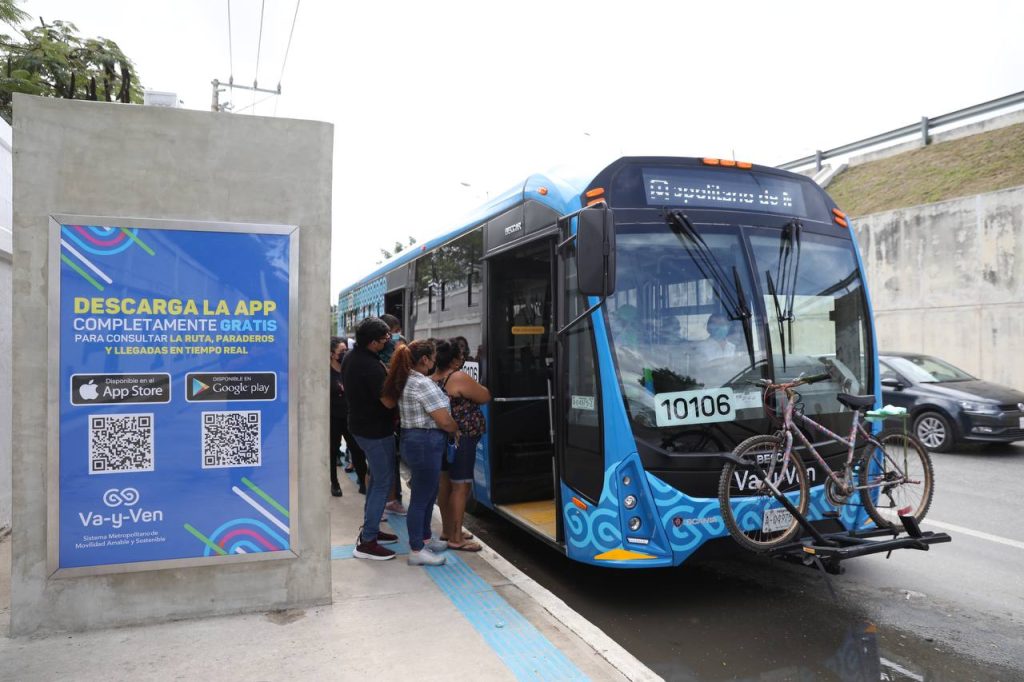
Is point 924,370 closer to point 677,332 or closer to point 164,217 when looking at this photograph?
point 677,332

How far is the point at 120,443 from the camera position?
163 inches

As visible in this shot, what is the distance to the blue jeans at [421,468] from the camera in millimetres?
5410

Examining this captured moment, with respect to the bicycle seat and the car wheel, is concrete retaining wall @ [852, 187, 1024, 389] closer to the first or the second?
the car wheel

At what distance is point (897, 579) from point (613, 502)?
260 centimetres

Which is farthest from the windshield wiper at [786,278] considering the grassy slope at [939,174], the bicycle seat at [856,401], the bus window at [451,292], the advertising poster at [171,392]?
the grassy slope at [939,174]

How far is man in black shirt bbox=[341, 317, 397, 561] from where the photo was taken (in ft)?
18.3

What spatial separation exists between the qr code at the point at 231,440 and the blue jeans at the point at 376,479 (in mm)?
1289

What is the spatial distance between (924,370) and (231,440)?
11.7 m

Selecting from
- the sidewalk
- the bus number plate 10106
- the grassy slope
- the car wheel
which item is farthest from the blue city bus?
the grassy slope

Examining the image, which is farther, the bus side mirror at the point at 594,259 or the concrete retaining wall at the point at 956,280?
the concrete retaining wall at the point at 956,280

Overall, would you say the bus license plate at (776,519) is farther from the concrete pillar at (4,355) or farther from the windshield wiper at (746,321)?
the concrete pillar at (4,355)

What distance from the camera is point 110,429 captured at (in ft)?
13.5

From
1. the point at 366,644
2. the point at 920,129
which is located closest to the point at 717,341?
the point at 366,644

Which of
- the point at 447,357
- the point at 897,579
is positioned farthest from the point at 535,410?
the point at 897,579
